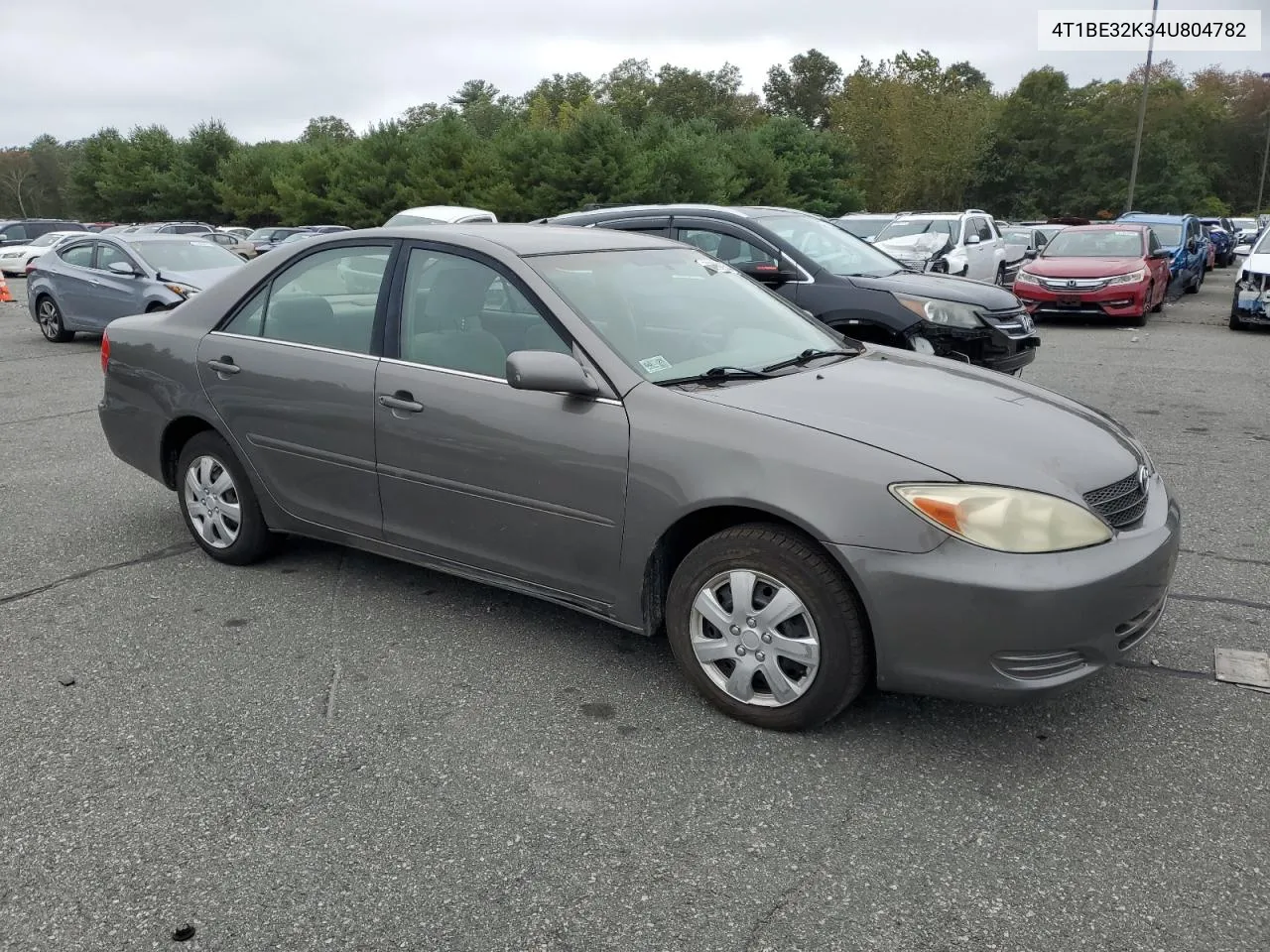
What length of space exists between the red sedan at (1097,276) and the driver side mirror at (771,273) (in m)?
9.05

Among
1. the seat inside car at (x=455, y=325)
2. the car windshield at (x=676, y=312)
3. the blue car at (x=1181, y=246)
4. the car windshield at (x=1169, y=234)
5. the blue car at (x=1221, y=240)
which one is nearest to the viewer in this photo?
the car windshield at (x=676, y=312)

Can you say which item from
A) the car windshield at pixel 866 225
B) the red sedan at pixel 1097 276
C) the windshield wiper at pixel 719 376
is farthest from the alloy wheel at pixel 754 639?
the car windshield at pixel 866 225

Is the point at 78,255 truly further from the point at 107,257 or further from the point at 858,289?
the point at 858,289

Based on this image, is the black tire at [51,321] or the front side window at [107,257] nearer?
the front side window at [107,257]

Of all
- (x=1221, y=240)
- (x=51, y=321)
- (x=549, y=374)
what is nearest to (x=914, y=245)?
(x=51, y=321)

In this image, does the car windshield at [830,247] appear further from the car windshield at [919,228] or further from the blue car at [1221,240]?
the blue car at [1221,240]

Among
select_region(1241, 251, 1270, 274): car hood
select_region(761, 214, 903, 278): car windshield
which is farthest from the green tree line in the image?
select_region(761, 214, 903, 278): car windshield

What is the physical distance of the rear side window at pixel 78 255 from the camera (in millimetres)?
14117

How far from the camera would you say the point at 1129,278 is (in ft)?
51.8

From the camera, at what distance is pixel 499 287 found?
405cm

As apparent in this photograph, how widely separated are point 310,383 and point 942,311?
5305 millimetres

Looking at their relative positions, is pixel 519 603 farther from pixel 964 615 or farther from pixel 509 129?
pixel 509 129

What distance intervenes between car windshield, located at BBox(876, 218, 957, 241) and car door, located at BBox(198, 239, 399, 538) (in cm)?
1404

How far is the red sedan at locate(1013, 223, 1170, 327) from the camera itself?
15727 millimetres
